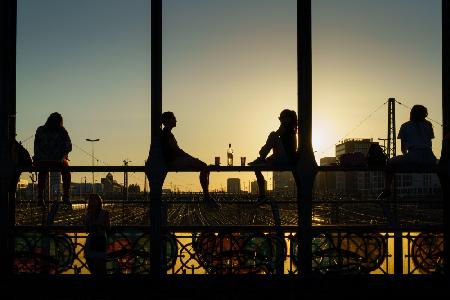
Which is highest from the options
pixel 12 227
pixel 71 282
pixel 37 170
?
pixel 37 170

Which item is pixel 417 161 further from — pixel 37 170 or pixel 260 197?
pixel 37 170

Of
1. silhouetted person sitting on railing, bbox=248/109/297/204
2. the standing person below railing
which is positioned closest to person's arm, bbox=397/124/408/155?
the standing person below railing

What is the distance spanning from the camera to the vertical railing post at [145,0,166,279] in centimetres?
680

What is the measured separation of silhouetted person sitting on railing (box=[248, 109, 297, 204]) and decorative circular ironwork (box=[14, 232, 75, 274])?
2.42 m

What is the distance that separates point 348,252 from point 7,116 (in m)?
4.16

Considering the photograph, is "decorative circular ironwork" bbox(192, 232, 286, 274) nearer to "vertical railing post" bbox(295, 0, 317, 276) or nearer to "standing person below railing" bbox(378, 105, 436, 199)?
"vertical railing post" bbox(295, 0, 317, 276)

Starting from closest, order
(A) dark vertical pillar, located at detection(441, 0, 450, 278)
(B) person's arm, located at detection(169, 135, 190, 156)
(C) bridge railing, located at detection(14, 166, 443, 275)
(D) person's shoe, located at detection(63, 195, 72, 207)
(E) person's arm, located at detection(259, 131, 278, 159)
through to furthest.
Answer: (A) dark vertical pillar, located at detection(441, 0, 450, 278) → (B) person's arm, located at detection(169, 135, 190, 156) → (C) bridge railing, located at detection(14, 166, 443, 275) → (E) person's arm, located at detection(259, 131, 278, 159) → (D) person's shoe, located at detection(63, 195, 72, 207)

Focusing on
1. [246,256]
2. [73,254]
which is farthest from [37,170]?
[246,256]

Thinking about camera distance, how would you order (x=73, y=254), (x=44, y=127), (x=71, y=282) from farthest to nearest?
(x=44, y=127) < (x=73, y=254) < (x=71, y=282)

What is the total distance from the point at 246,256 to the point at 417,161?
2.22 meters

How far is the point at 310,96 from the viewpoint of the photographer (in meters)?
6.87

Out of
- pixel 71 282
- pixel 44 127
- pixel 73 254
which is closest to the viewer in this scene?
pixel 71 282

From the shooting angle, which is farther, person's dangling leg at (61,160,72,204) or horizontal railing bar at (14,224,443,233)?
person's dangling leg at (61,160,72,204)

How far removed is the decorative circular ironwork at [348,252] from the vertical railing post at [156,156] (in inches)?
65.5
